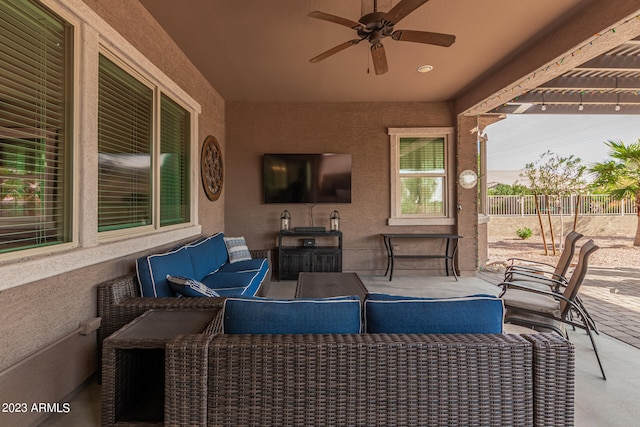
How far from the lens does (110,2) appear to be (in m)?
2.31

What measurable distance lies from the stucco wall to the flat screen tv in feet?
0.51

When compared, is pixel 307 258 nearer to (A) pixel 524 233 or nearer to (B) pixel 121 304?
(B) pixel 121 304

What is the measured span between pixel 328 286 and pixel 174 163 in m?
2.30

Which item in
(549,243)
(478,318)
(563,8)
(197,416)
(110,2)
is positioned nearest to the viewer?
(197,416)

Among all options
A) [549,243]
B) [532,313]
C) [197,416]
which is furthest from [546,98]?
[197,416]

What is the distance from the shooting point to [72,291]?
6.35 ft

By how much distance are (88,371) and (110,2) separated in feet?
8.71

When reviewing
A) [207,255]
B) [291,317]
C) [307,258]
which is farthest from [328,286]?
[307,258]

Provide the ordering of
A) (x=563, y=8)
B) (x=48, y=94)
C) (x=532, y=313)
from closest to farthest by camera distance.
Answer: (x=48, y=94), (x=532, y=313), (x=563, y=8)

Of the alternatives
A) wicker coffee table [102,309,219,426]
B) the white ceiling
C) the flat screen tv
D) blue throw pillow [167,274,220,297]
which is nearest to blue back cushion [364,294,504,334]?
wicker coffee table [102,309,219,426]

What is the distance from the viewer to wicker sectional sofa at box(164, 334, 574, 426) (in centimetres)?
110

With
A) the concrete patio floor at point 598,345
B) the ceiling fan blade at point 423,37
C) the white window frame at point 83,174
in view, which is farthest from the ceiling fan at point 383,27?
the concrete patio floor at point 598,345

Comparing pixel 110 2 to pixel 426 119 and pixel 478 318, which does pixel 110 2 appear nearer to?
pixel 478 318

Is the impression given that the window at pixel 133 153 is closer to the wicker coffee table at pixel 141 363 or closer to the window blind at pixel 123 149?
the window blind at pixel 123 149
